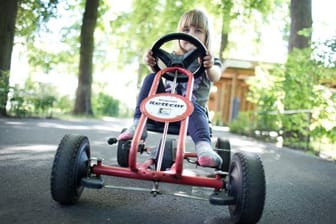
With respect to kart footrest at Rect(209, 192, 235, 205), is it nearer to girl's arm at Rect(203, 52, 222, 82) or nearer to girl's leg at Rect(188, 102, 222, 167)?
girl's leg at Rect(188, 102, 222, 167)

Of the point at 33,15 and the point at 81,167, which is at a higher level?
the point at 33,15

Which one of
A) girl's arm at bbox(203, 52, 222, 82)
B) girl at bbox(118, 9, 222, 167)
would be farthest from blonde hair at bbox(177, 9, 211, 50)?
girl's arm at bbox(203, 52, 222, 82)

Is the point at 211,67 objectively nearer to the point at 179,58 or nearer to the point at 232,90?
the point at 179,58

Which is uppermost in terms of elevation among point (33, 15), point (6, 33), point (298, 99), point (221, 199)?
point (33, 15)

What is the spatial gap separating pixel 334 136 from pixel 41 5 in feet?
30.4

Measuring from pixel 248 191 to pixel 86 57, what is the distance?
42.1 feet

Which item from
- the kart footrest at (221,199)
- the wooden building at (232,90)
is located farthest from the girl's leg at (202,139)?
the wooden building at (232,90)

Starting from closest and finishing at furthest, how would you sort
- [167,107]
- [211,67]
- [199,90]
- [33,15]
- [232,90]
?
[167,107] < [211,67] < [199,90] < [33,15] < [232,90]

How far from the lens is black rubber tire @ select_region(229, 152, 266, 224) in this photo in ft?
6.46

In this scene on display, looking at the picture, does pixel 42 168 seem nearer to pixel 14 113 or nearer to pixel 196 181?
pixel 196 181

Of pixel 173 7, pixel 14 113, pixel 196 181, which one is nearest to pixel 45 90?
pixel 14 113

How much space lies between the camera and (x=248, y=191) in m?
1.97

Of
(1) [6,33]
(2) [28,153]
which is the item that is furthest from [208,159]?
(1) [6,33]

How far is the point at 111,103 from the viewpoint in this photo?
900 inches
